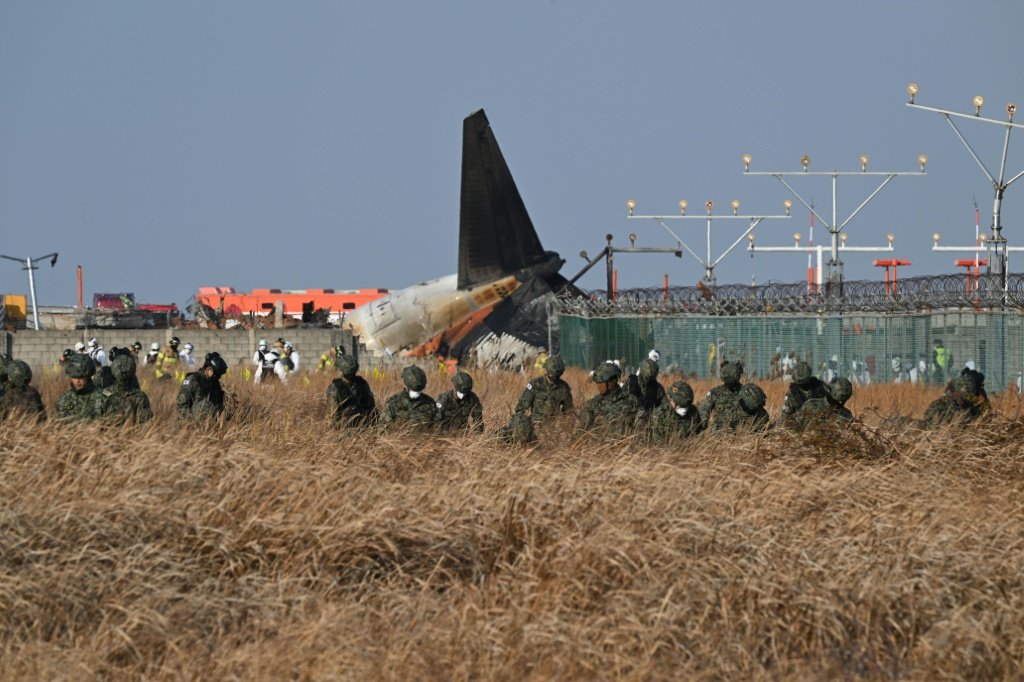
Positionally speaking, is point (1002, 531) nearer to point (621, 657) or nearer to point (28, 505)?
point (621, 657)

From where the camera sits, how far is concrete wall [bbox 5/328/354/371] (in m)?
47.8

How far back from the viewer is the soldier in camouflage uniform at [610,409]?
56.6 ft

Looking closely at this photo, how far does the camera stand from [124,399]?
56.6 ft

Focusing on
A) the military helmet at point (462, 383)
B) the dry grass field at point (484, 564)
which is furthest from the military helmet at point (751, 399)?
the military helmet at point (462, 383)

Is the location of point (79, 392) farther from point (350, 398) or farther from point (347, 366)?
point (347, 366)

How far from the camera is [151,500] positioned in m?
12.2

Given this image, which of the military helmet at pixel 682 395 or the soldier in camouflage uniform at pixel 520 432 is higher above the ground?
the military helmet at pixel 682 395

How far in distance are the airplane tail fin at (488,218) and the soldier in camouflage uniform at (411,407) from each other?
93.0 ft

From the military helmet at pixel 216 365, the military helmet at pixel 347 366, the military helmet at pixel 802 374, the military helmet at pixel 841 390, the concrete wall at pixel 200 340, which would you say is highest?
the military helmet at pixel 216 365

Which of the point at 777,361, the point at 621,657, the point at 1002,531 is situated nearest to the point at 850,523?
the point at 1002,531

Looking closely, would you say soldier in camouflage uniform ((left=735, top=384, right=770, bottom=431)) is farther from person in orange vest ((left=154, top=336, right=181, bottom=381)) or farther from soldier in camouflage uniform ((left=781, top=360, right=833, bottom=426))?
person in orange vest ((left=154, top=336, right=181, bottom=381))

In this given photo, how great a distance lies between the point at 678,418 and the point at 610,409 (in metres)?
0.73

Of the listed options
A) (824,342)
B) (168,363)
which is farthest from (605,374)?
(168,363)

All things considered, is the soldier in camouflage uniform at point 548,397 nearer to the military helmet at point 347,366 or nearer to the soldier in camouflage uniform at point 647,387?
the soldier in camouflage uniform at point 647,387
